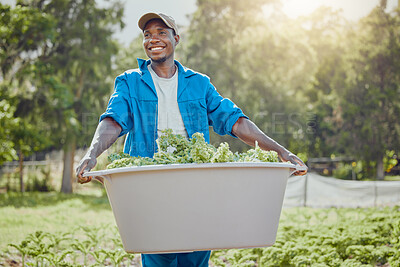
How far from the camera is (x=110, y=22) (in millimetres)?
19047

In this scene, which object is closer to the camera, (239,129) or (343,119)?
(239,129)

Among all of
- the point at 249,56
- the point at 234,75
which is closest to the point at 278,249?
the point at 234,75

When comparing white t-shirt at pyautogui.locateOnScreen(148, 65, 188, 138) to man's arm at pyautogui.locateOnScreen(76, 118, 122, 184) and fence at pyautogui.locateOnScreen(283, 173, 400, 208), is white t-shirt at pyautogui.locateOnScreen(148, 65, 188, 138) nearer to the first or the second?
man's arm at pyautogui.locateOnScreen(76, 118, 122, 184)

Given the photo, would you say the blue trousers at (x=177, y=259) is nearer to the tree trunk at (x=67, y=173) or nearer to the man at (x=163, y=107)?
the man at (x=163, y=107)

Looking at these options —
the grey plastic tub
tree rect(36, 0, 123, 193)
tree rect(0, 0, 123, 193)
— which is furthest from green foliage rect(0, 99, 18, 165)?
the grey plastic tub

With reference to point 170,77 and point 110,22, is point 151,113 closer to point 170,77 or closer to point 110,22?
point 170,77

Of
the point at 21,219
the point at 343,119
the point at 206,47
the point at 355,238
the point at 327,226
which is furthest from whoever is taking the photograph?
the point at 343,119

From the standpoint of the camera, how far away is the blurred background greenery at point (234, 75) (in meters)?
16.7

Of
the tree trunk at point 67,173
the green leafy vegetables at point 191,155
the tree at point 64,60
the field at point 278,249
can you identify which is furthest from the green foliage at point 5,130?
the green leafy vegetables at point 191,155

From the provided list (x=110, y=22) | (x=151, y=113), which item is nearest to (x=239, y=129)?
(x=151, y=113)

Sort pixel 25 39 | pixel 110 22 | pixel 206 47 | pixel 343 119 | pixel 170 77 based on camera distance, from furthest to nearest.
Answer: pixel 343 119, pixel 206 47, pixel 110 22, pixel 25 39, pixel 170 77

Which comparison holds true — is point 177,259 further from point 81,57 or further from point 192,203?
point 81,57

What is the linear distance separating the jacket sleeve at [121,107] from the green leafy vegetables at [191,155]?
0.23 metres

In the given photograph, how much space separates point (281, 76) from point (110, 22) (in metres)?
9.61
